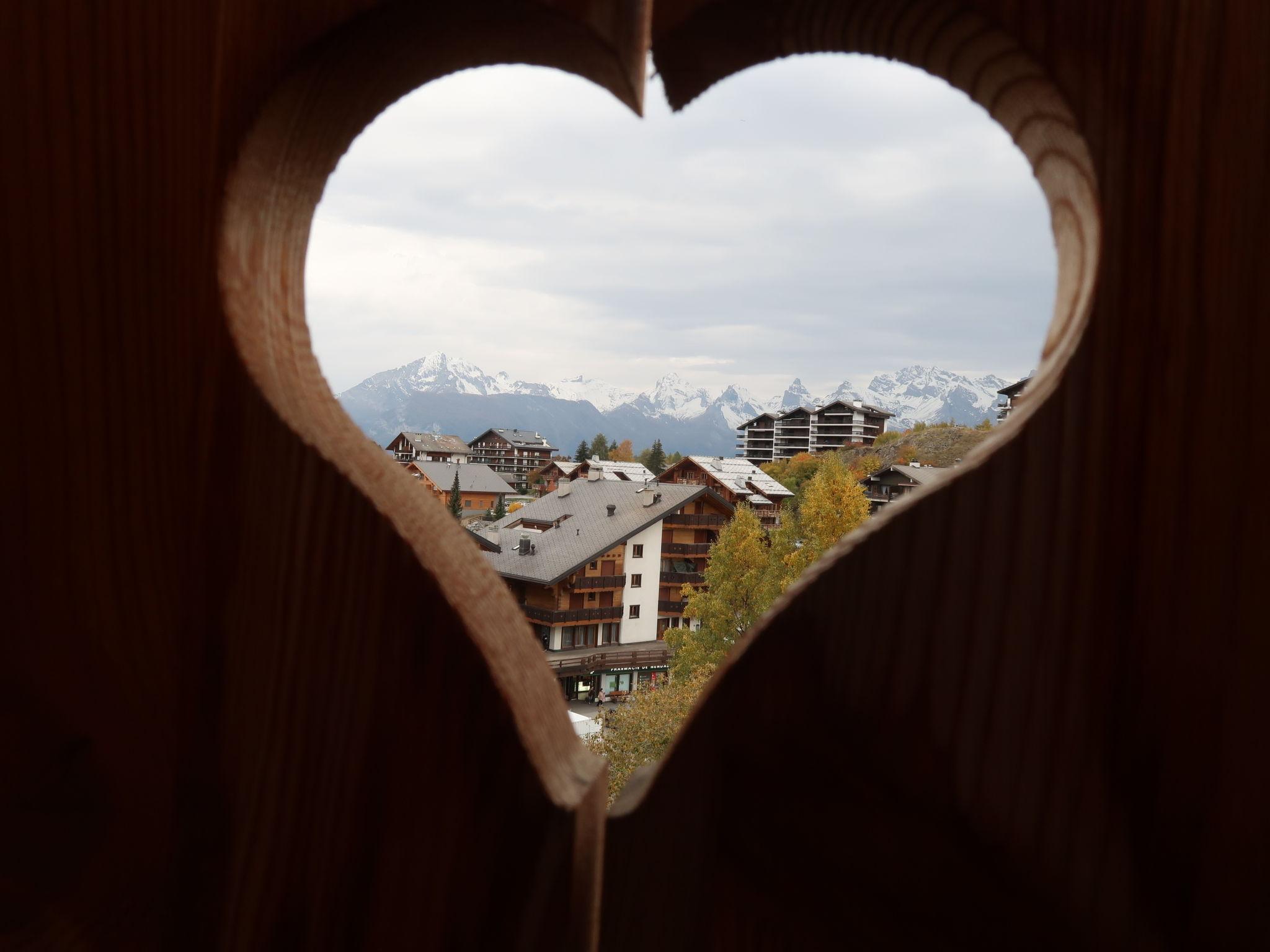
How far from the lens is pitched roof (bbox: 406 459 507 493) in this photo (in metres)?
9.91

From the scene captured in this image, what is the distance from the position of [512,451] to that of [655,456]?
10.6 ft

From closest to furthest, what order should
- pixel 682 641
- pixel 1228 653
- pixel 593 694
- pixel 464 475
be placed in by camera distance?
1. pixel 1228 653
2. pixel 682 641
3. pixel 593 694
4. pixel 464 475

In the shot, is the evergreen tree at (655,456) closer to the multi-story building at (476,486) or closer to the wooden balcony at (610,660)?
the multi-story building at (476,486)

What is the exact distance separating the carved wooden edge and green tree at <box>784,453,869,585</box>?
6343mm

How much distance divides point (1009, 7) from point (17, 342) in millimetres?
418

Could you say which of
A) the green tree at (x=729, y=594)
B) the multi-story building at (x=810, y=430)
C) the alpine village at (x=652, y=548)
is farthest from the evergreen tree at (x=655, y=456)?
the green tree at (x=729, y=594)

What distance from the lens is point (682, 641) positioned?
8.02 m

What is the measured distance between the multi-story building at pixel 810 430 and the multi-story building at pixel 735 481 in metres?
2.98

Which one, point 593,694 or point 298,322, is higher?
point 298,322

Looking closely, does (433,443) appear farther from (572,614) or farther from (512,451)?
(512,451)

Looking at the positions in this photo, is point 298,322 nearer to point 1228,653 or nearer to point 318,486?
point 318,486

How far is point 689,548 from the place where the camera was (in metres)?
9.62

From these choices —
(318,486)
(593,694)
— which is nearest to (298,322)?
(318,486)

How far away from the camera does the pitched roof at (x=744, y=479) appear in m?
10.9
